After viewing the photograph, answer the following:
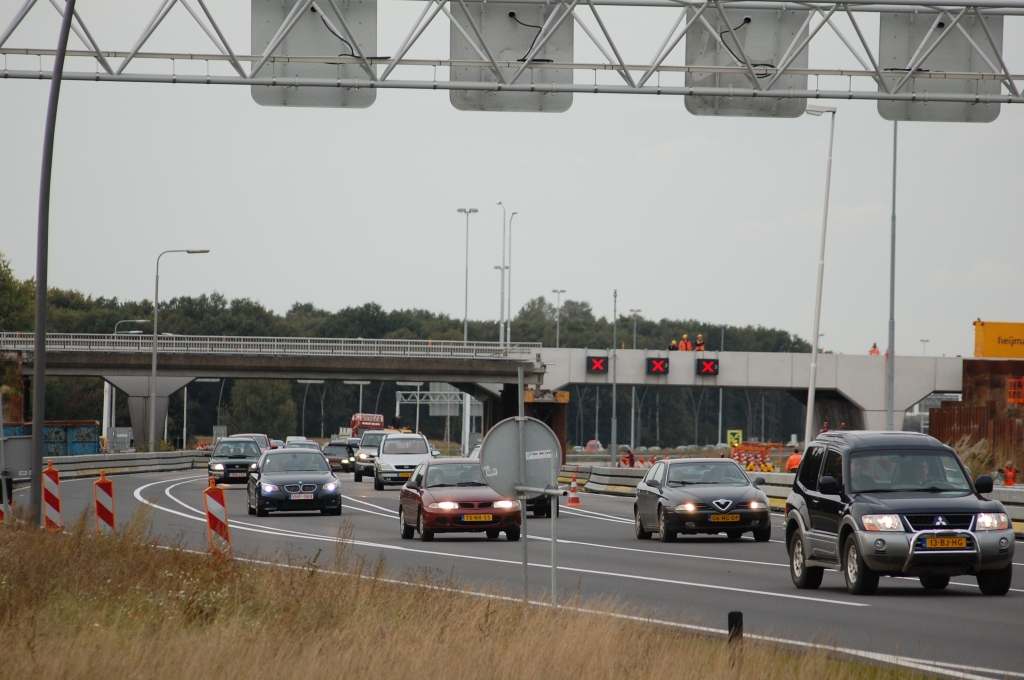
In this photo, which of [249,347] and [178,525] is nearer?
[178,525]

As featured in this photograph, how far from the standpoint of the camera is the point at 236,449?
4941 cm

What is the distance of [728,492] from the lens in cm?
2422

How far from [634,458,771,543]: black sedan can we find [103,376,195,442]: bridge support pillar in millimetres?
54664

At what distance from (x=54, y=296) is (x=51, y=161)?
140 metres

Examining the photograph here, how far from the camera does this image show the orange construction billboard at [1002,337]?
2640 inches

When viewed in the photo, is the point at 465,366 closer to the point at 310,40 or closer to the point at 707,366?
the point at 707,366

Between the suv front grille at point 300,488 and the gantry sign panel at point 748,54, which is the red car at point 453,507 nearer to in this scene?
the suv front grille at point 300,488

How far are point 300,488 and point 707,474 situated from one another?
1045 centimetres

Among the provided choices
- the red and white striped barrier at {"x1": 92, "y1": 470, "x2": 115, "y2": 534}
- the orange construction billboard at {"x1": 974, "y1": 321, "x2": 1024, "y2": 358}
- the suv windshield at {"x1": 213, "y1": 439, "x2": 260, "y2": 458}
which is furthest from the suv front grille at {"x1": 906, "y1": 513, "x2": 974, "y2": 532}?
the orange construction billboard at {"x1": 974, "y1": 321, "x2": 1024, "y2": 358}

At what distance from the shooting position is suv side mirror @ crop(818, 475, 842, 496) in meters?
15.8

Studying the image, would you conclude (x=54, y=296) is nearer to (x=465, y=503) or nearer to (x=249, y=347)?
(x=249, y=347)

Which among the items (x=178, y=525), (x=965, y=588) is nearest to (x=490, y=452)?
(x=965, y=588)

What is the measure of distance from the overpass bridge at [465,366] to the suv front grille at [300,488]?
130 ft

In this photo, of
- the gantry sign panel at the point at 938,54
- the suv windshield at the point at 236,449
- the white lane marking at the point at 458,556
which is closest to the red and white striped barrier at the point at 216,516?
the white lane marking at the point at 458,556
